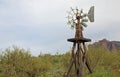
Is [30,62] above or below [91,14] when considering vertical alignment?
below

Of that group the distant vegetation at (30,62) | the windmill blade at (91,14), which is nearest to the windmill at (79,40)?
the windmill blade at (91,14)

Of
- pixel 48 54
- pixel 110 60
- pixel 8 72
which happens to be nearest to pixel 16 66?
pixel 8 72

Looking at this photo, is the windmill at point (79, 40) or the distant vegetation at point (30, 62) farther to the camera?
the distant vegetation at point (30, 62)

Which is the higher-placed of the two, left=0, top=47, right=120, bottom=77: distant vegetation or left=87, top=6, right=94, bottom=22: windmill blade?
left=87, top=6, right=94, bottom=22: windmill blade

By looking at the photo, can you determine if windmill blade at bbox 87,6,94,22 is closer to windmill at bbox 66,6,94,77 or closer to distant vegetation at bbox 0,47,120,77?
windmill at bbox 66,6,94,77

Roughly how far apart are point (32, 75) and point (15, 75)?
6344 millimetres

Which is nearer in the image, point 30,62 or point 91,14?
point 91,14

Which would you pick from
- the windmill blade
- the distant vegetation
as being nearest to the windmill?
the windmill blade

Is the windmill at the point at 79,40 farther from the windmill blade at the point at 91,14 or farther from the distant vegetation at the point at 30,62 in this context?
the distant vegetation at the point at 30,62

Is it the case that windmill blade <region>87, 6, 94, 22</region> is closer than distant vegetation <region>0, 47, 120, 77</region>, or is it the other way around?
windmill blade <region>87, 6, 94, 22</region>

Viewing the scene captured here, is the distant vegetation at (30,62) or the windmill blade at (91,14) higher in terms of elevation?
the windmill blade at (91,14)

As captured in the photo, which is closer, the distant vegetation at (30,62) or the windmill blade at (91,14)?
the windmill blade at (91,14)

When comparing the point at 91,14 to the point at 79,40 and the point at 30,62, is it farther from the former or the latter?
the point at 30,62

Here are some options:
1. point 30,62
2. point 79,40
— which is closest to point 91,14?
point 79,40
